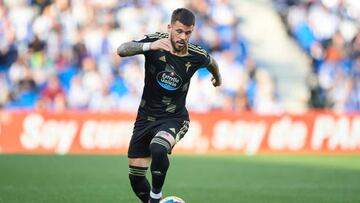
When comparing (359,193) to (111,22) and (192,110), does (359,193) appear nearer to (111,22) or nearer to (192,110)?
(192,110)

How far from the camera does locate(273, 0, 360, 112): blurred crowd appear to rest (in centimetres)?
2331

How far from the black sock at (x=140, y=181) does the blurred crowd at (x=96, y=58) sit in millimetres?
11501

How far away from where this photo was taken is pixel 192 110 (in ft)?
68.9

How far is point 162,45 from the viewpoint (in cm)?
852

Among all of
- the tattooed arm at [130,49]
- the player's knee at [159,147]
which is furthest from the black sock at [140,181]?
the tattooed arm at [130,49]

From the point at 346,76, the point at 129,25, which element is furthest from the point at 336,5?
the point at 129,25

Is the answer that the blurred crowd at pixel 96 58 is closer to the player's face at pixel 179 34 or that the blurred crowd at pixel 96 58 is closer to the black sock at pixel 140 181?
the black sock at pixel 140 181

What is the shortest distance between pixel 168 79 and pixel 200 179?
565 cm

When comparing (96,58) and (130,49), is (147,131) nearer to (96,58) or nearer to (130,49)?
(130,49)

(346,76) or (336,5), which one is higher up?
(336,5)

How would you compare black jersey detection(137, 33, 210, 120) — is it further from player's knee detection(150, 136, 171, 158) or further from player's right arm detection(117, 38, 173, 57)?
player's knee detection(150, 136, 171, 158)

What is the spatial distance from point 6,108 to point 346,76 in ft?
33.4

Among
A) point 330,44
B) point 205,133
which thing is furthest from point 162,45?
point 330,44

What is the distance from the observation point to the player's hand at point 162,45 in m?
8.45
